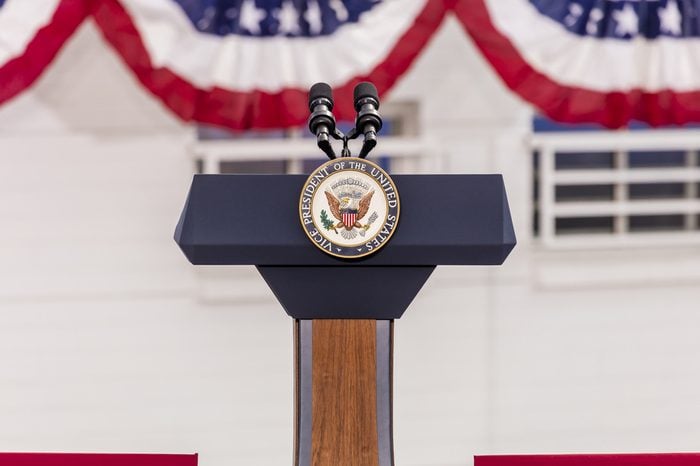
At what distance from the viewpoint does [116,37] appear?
7.84ft

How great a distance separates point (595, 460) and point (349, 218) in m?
1.05

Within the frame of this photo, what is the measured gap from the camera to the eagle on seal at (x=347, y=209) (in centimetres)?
142

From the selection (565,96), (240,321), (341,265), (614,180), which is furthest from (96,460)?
(614,180)

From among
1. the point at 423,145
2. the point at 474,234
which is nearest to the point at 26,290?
the point at 423,145

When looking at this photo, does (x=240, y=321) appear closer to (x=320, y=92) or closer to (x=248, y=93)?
(x=248, y=93)

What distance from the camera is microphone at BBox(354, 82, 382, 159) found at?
145 cm

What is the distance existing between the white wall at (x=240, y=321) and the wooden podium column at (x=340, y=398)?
4.17 feet

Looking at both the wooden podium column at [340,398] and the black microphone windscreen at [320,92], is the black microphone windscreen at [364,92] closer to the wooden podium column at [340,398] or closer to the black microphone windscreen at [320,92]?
the black microphone windscreen at [320,92]

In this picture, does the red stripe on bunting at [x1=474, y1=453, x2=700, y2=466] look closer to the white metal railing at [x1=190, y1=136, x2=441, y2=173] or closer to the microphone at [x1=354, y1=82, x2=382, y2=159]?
the microphone at [x1=354, y1=82, x2=382, y2=159]

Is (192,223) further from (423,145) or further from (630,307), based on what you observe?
(630,307)

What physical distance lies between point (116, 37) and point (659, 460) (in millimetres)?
1993

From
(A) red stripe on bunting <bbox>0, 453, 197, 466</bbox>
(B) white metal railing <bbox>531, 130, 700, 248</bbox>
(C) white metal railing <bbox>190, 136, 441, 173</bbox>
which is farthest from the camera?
(B) white metal railing <bbox>531, 130, 700, 248</bbox>

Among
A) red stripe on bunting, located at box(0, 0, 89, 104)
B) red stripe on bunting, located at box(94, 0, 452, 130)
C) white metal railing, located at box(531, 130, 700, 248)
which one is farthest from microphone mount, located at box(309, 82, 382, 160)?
white metal railing, located at box(531, 130, 700, 248)

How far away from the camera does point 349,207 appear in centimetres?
142
